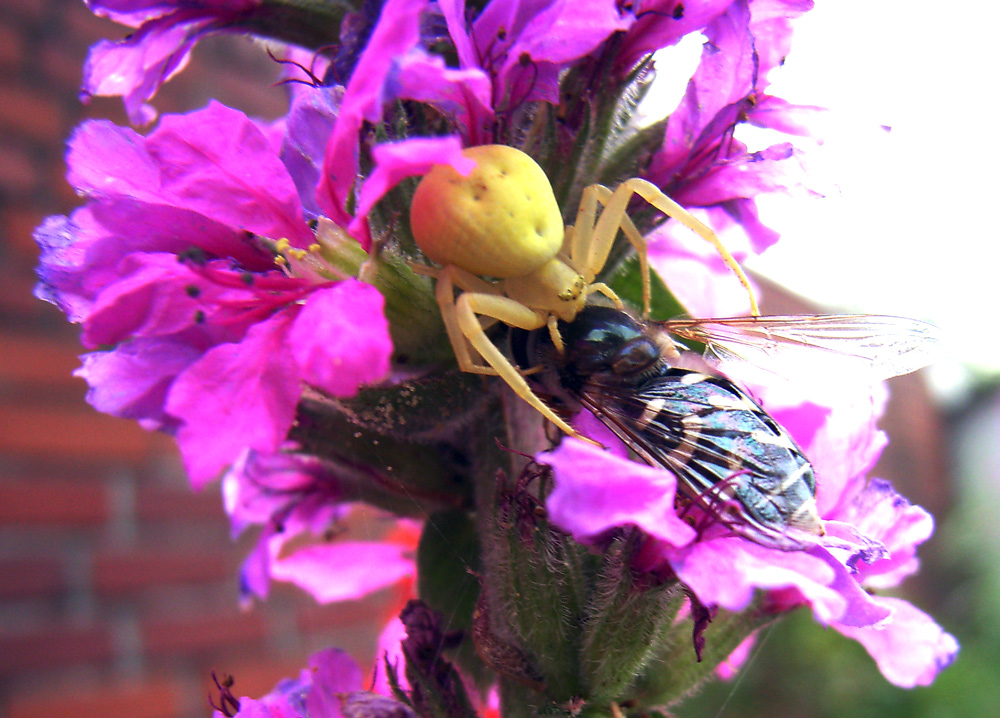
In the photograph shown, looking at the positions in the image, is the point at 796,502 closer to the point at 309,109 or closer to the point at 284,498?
the point at 309,109

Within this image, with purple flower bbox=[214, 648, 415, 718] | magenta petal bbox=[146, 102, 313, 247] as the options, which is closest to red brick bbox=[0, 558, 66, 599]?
purple flower bbox=[214, 648, 415, 718]

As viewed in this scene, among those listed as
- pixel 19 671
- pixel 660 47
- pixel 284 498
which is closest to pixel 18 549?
pixel 19 671

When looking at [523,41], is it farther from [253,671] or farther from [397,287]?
[253,671]

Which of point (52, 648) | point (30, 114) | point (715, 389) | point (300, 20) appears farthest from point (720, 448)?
point (30, 114)

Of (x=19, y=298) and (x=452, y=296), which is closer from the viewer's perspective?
(x=452, y=296)

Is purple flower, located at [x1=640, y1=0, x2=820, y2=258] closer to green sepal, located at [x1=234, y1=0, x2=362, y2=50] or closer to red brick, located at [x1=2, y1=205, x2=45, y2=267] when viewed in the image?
green sepal, located at [x1=234, y1=0, x2=362, y2=50]

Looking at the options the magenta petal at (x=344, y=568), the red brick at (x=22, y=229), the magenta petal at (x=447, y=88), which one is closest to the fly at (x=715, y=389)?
the magenta petal at (x=447, y=88)

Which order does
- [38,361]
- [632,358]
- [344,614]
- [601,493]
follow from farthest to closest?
[344,614] → [38,361] → [632,358] → [601,493]
